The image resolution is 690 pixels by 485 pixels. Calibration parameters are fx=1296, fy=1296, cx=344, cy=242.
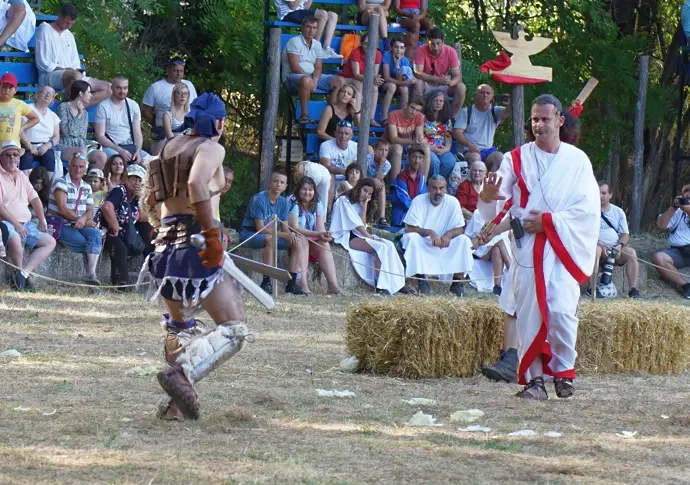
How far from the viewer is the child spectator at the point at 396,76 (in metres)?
A: 16.8

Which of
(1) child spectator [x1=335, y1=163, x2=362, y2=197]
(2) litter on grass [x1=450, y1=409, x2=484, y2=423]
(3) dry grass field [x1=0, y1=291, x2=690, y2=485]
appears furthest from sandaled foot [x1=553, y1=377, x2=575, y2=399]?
(1) child spectator [x1=335, y1=163, x2=362, y2=197]

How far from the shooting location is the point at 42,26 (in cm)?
1487

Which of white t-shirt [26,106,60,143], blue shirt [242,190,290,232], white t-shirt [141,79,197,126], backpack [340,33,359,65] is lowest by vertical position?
blue shirt [242,190,290,232]

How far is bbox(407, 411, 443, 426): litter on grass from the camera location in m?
6.81

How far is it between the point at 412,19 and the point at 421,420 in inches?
448

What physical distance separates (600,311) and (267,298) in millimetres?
3393

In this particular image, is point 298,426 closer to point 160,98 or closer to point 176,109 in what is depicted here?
point 176,109

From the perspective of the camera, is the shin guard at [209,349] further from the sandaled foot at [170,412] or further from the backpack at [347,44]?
the backpack at [347,44]

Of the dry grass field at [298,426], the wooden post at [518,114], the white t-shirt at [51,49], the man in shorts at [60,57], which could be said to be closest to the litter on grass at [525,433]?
the dry grass field at [298,426]

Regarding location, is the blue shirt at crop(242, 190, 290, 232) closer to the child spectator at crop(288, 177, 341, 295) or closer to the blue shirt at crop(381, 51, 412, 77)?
the child spectator at crop(288, 177, 341, 295)

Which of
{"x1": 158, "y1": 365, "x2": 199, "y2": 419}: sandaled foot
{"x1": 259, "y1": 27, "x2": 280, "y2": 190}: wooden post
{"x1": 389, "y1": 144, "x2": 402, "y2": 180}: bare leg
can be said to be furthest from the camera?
{"x1": 389, "y1": 144, "x2": 402, "y2": 180}: bare leg

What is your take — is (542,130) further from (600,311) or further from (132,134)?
(132,134)

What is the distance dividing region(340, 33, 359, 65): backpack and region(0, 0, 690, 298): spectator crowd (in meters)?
0.09

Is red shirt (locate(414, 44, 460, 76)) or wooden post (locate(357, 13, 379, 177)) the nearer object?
wooden post (locate(357, 13, 379, 177))
